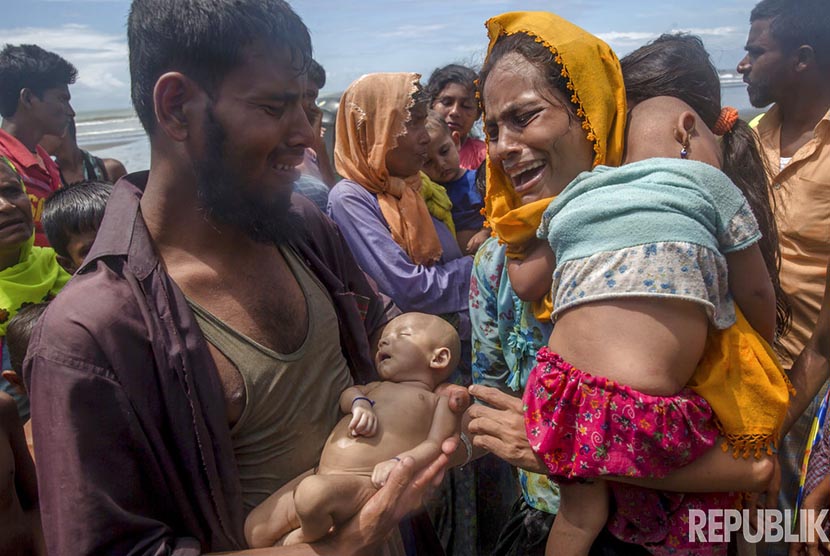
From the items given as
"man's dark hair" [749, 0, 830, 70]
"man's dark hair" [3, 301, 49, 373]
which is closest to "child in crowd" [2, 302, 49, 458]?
"man's dark hair" [3, 301, 49, 373]

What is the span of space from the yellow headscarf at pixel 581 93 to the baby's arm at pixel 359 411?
2.07ft

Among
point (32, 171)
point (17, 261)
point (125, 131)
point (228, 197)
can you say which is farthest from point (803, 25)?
point (125, 131)

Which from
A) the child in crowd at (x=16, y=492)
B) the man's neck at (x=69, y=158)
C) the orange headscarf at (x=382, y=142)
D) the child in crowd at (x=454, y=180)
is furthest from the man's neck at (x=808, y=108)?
the man's neck at (x=69, y=158)

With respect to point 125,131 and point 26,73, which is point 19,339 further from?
point 125,131

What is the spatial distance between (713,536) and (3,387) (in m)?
3.22

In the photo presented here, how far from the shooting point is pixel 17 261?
12.1ft

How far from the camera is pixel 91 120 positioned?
32281 millimetres

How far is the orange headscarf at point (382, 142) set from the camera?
3828mm

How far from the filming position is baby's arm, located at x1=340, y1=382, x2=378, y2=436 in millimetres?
1964

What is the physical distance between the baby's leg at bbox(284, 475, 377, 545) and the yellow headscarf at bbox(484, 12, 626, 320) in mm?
823

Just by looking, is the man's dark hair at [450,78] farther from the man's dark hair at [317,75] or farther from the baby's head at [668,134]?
the baby's head at [668,134]

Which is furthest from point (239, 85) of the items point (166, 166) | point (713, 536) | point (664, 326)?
point (713, 536)

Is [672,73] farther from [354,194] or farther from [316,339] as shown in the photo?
[354,194]

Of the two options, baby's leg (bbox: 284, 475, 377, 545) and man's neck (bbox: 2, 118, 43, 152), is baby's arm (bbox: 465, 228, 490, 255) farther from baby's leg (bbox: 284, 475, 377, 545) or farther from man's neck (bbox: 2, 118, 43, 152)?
man's neck (bbox: 2, 118, 43, 152)
